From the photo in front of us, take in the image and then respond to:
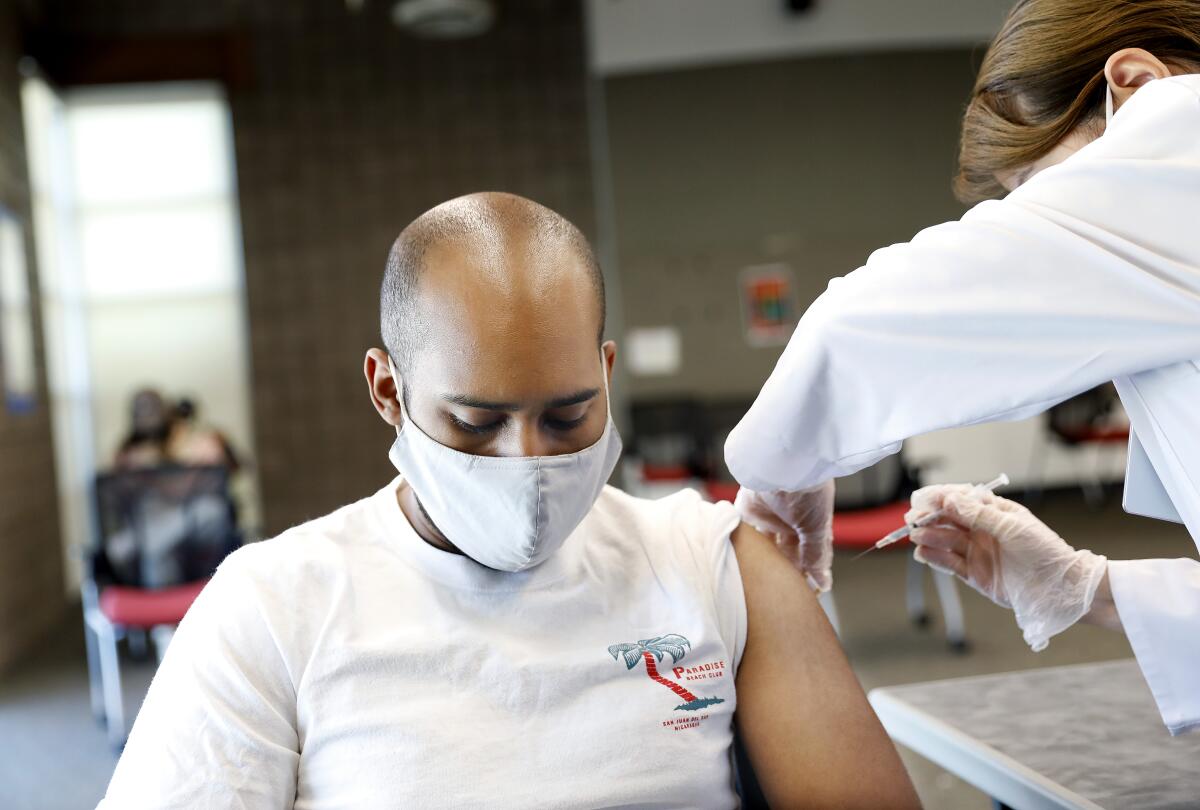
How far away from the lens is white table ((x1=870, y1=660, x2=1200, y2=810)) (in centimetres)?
108

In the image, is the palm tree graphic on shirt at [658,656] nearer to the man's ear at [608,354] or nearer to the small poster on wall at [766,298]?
the man's ear at [608,354]

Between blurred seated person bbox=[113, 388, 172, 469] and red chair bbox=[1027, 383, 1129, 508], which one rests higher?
blurred seated person bbox=[113, 388, 172, 469]

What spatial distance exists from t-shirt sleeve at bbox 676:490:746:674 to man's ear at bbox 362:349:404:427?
35 cm

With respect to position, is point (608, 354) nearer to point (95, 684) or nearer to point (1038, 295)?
point (1038, 295)

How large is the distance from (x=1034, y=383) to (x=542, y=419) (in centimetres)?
48

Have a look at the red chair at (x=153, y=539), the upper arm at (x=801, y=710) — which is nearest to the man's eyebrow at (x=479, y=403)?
the upper arm at (x=801, y=710)

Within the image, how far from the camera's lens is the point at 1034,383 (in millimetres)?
952

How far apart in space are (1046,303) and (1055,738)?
57 centimetres

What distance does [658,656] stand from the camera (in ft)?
3.70

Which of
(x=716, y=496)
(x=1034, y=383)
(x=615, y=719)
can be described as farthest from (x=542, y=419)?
(x=716, y=496)

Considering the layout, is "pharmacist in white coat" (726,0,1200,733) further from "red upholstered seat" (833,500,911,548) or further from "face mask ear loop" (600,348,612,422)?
"red upholstered seat" (833,500,911,548)

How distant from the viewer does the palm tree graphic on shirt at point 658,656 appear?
3.67 feet

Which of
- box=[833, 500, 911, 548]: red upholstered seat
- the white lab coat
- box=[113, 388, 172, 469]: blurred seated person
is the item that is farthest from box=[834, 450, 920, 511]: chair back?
box=[113, 388, 172, 469]: blurred seated person

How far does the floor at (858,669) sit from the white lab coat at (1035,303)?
1475 mm
